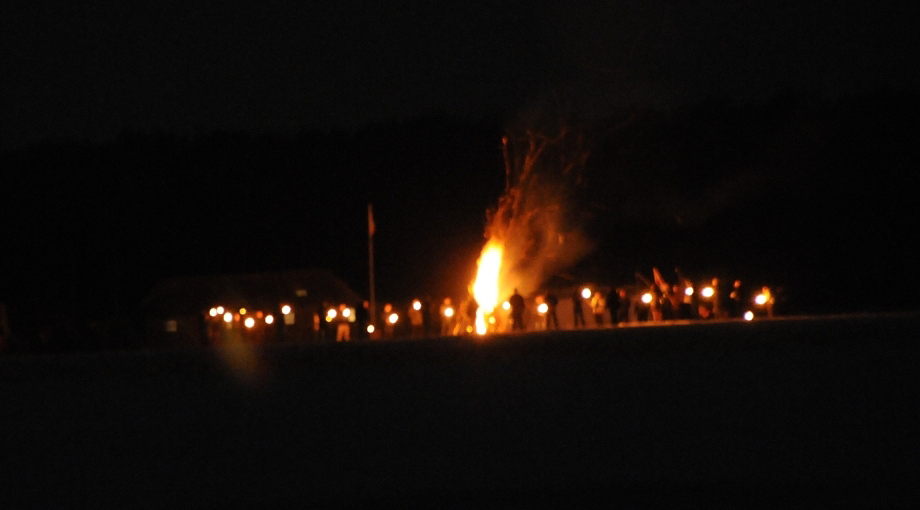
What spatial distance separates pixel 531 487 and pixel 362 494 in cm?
136

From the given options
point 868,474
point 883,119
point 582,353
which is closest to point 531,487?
point 868,474

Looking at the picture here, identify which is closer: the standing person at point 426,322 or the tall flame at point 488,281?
the tall flame at point 488,281

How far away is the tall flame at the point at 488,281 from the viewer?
22734 millimetres

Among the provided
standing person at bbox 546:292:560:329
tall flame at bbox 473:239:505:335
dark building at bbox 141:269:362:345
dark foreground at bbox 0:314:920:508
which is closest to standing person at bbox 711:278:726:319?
standing person at bbox 546:292:560:329

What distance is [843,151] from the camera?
168 ft

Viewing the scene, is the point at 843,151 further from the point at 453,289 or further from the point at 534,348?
the point at 534,348

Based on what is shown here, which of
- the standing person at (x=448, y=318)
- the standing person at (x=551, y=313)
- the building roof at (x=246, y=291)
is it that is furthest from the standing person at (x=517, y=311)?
the building roof at (x=246, y=291)

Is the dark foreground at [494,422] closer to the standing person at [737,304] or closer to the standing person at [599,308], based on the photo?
the standing person at [737,304]

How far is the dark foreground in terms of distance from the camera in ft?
32.6

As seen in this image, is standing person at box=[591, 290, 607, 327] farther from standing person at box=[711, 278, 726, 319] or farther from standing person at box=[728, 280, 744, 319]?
standing person at box=[728, 280, 744, 319]

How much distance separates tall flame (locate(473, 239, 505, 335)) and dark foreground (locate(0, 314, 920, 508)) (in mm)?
8562

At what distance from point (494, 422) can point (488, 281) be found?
13.2 m

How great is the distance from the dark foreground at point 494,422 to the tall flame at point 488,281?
Answer: 8.56 m

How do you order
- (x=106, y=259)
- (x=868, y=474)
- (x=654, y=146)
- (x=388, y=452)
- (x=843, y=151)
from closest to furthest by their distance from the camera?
(x=868, y=474)
(x=388, y=452)
(x=843, y=151)
(x=654, y=146)
(x=106, y=259)
